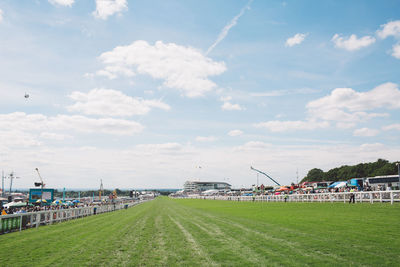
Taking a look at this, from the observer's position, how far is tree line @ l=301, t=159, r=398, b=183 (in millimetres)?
120056

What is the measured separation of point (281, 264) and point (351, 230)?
6525 millimetres

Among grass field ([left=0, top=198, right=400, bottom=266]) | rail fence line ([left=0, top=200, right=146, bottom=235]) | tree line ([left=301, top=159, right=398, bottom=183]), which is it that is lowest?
rail fence line ([left=0, top=200, right=146, bottom=235])

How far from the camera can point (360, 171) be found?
13662cm

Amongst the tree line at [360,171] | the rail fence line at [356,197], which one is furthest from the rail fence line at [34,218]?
the tree line at [360,171]

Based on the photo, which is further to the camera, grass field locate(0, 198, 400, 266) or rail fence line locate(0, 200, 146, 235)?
rail fence line locate(0, 200, 146, 235)

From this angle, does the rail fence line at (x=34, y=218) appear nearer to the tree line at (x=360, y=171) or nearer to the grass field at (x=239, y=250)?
the grass field at (x=239, y=250)

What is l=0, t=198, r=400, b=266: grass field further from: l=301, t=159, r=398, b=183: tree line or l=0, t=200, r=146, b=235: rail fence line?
l=301, t=159, r=398, b=183: tree line

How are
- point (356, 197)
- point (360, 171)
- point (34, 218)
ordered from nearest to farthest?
point (34, 218) < point (356, 197) < point (360, 171)

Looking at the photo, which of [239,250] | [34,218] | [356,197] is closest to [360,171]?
[356,197]

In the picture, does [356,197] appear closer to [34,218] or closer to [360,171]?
[34,218]

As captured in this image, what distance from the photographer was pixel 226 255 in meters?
9.16

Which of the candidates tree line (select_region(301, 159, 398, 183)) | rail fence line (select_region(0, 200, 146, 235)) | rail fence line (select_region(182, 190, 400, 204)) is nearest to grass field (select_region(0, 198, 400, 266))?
rail fence line (select_region(0, 200, 146, 235))

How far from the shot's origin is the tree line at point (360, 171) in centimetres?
12006

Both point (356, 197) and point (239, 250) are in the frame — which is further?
point (356, 197)
